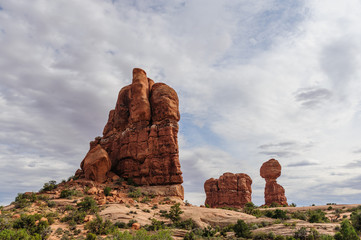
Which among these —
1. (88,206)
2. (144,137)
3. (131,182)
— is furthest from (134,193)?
(144,137)

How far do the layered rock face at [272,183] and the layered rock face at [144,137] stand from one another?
3853cm

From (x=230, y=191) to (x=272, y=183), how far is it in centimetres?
1235

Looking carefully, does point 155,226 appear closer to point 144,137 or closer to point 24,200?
point 24,200

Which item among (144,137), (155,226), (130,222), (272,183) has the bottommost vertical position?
(155,226)

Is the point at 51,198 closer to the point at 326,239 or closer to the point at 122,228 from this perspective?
the point at 122,228

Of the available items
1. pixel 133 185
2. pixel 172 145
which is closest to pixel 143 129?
pixel 172 145

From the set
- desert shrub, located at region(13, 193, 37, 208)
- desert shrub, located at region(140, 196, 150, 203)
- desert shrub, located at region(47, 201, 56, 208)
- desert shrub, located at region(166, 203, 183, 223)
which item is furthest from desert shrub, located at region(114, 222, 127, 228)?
desert shrub, located at region(13, 193, 37, 208)

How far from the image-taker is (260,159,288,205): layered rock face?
71.6 metres

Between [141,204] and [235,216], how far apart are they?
1354cm

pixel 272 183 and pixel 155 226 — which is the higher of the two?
pixel 272 183

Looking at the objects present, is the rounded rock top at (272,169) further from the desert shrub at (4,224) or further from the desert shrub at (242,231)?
the desert shrub at (4,224)

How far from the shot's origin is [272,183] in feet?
242

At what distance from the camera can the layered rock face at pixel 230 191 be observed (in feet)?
241

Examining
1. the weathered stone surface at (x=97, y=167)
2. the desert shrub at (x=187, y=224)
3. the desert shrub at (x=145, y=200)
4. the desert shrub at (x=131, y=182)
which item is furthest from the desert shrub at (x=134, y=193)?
the desert shrub at (x=187, y=224)
